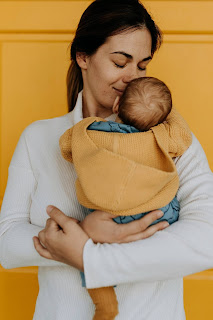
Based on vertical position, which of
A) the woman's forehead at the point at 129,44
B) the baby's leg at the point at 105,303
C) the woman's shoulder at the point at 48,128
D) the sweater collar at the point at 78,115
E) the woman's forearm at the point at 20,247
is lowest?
the baby's leg at the point at 105,303

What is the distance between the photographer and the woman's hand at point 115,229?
1.05 meters

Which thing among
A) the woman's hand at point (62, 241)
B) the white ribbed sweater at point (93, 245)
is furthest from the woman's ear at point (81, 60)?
the woman's hand at point (62, 241)

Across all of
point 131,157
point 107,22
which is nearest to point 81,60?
point 107,22

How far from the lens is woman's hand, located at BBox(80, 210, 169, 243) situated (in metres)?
1.05

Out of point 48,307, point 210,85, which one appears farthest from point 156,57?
Answer: point 48,307

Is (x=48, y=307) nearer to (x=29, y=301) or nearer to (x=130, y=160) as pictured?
(x=130, y=160)

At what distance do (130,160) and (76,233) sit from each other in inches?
8.4

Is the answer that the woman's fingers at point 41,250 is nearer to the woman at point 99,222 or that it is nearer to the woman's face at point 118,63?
the woman at point 99,222

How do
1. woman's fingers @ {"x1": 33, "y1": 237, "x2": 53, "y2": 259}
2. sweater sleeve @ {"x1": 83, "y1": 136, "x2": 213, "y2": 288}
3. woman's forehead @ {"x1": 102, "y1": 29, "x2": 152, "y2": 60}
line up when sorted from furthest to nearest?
woman's forehead @ {"x1": 102, "y1": 29, "x2": 152, "y2": 60} < woman's fingers @ {"x1": 33, "y1": 237, "x2": 53, "y2": 259} < sweater sleeve @ {"x1": 83, "y1": 136, "x2": 213, "y2": 288}

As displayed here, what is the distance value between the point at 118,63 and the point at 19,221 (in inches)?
21.3

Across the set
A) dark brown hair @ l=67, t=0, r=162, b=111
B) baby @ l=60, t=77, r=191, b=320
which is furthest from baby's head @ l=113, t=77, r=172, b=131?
dark brown hair @ l=67, t=0, r=162, b=111

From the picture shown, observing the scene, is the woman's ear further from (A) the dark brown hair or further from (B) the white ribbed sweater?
(B) the white ribbed sweater

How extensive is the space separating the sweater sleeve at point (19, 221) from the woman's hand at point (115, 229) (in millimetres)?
150

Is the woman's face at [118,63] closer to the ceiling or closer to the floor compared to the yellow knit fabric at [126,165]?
closer to the ceiling
